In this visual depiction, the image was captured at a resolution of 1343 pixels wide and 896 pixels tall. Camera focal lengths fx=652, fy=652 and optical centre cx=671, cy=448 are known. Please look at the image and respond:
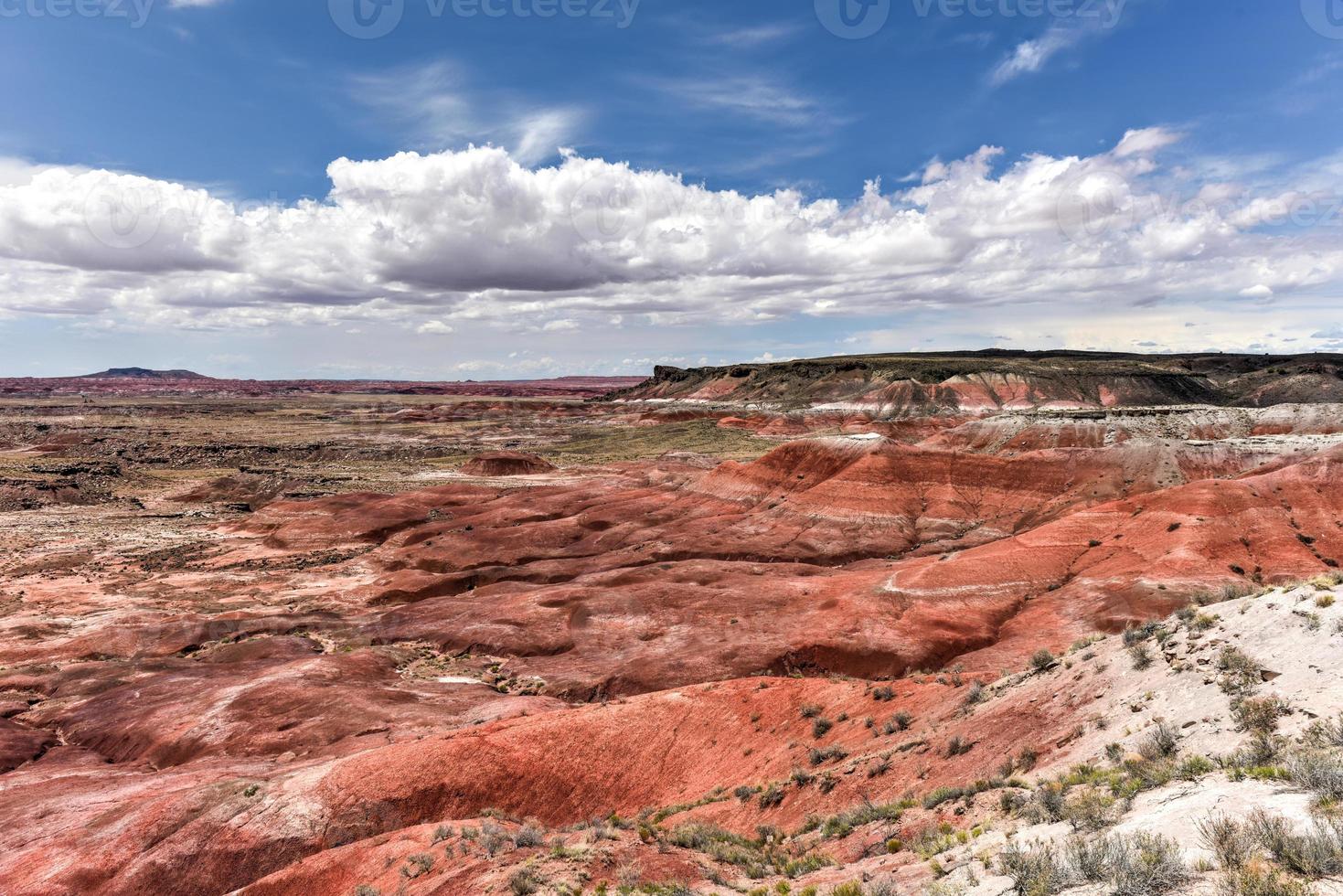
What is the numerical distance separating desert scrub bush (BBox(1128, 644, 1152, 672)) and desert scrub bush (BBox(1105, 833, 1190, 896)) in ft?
25.2

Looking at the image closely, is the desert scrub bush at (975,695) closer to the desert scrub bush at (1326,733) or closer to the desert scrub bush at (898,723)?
the desert scrub bush at (898,723)

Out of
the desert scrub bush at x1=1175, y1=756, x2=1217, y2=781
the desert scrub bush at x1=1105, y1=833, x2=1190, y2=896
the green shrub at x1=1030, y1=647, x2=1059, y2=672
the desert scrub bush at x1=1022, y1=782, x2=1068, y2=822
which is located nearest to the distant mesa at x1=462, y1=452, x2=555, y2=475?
the green shrub at x1=1030, y1=647, x2=1059, y2=672

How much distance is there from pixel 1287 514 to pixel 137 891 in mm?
55926

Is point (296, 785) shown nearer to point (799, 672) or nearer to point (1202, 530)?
point (799, 672)

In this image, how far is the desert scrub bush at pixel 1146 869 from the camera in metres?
6.65

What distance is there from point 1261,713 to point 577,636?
31270mm

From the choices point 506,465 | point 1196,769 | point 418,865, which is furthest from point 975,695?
point 506,465

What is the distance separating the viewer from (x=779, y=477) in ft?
219

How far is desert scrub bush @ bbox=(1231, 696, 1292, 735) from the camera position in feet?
32.7

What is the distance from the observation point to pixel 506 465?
99250 mm

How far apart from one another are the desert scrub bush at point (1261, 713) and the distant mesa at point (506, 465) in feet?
306

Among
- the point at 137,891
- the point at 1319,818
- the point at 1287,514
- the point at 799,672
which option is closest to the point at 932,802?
the point at 1319,818

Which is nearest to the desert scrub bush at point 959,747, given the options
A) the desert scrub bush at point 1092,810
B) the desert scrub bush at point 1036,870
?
the desert scrub bush at point 1092,810

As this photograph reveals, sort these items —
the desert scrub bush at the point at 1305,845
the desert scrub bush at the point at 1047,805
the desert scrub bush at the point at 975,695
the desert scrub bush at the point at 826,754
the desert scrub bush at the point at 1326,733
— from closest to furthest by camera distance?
1. the desert scrub bush at the point at 1305,845
2. the desert scrub bush at the point at 1326,733
3. the desert scrub bush at the point at 1047,805
4. the desert scrub bush at the point at 975,695
5. the desert scrub bush at the point at 826,754
